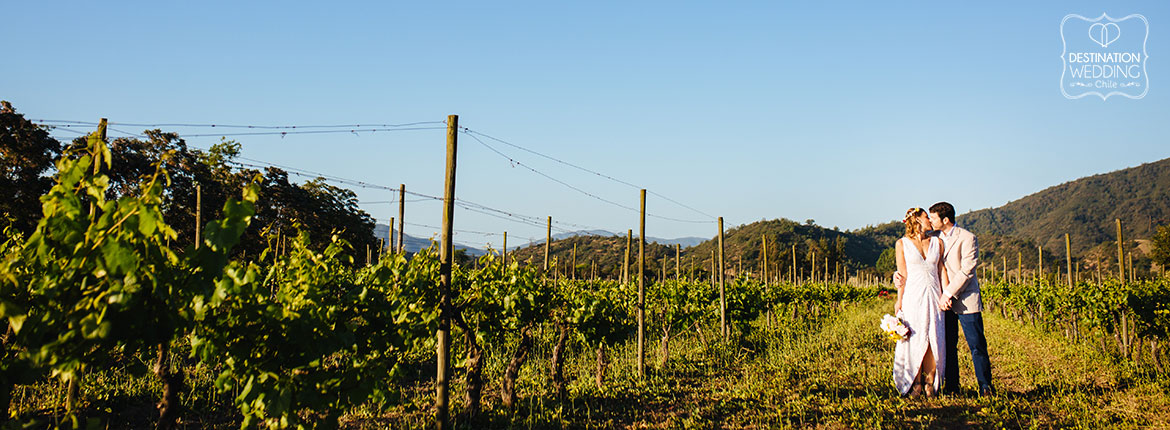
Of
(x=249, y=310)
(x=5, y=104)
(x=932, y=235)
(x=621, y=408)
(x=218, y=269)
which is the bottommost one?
(x=621, y=408)

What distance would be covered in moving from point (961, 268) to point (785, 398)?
2.01 metres

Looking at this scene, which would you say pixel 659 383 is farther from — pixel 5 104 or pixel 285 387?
pixel 5 104

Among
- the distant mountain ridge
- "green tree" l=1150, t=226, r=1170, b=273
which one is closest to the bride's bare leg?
"green tree" l=1150, t=226, r=1170, b=273

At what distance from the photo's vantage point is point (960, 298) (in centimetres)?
582

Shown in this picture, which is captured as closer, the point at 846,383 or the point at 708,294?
the point at 846,383

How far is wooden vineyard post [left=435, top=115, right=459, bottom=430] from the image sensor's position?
15.6ft

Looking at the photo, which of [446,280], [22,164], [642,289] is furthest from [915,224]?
[22,164]

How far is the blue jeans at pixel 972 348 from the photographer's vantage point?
18.8 ft

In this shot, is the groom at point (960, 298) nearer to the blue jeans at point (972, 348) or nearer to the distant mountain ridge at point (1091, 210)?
the blue jeans at point (972, 348)

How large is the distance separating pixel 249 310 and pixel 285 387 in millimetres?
435

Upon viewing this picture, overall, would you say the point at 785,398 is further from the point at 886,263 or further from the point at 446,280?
the point at 886,263

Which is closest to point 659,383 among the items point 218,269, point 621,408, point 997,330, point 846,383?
point 621,408

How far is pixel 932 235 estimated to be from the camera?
19.5 feet

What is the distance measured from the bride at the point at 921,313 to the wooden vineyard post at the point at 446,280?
13.5 ft
